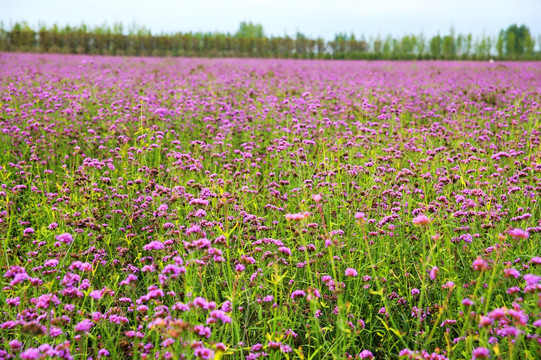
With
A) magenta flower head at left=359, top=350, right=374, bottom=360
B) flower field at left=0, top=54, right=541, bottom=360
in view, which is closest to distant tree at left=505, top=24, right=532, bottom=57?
flower field at left=0, top=54, right=541, bottom=360

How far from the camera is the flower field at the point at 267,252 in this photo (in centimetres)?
220

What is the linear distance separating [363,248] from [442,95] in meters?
8.75

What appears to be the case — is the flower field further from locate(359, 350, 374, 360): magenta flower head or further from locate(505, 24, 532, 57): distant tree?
locate(505, 24, 532, 57): distant tree

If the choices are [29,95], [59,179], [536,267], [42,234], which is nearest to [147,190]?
[42,234]

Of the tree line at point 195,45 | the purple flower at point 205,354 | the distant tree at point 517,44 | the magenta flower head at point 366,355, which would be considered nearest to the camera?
the purple flower at point 205,354

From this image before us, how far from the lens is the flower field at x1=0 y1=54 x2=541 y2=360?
220cm

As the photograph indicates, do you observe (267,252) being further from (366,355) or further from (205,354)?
(205,354)

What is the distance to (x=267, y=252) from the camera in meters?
3.04

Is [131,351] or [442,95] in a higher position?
[442,95]

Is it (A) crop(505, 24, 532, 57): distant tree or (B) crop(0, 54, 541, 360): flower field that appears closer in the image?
(B) crop(0, 54, 541, 360): flower field

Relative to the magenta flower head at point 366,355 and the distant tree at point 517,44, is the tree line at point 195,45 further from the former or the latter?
the magenta flower head at point 366,355

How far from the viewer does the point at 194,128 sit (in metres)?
7.20

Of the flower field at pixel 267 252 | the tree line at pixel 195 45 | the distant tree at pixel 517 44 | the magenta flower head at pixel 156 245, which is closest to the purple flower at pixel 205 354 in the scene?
the flower field at pixel 267 252

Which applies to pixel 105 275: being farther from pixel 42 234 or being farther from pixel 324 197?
pixel 324 197
